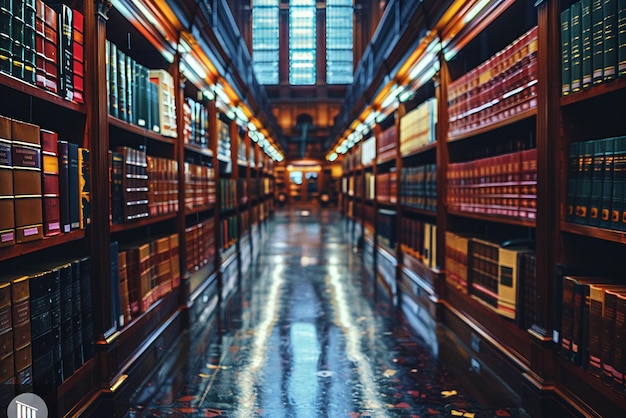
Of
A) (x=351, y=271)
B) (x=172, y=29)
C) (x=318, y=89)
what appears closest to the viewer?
(x=172, y=29)

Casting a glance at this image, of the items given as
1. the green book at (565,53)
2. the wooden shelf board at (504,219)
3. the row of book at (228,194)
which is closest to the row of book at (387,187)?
the row of book at (228,194)

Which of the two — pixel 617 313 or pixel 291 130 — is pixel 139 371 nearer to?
pixel 617 313

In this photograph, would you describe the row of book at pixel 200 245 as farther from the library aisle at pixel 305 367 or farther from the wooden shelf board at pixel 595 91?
the wooden shelf board at pixel 595 91

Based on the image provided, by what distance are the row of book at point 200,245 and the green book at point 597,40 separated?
11.1 ft

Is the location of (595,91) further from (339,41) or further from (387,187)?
(339,41)

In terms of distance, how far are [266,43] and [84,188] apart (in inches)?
892

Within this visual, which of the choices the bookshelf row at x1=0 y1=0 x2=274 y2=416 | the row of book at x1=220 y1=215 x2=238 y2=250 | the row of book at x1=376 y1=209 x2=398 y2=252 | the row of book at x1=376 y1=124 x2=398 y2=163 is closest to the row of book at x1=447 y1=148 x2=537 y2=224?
the bookshelf row at x1=0 y1=0 x2=274 y2=416

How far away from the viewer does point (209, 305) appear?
5.10 m

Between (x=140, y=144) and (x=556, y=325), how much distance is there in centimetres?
305

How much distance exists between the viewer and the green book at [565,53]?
229cm

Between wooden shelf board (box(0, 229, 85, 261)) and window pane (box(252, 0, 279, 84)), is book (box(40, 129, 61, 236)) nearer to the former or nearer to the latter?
wooden shelf board (box(0, 229, 85, 261))

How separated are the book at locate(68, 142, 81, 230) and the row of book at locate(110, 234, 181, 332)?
0.47 m

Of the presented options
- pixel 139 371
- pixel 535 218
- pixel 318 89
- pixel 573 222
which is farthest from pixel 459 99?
pixel 318 89

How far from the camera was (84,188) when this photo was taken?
2416 mm
